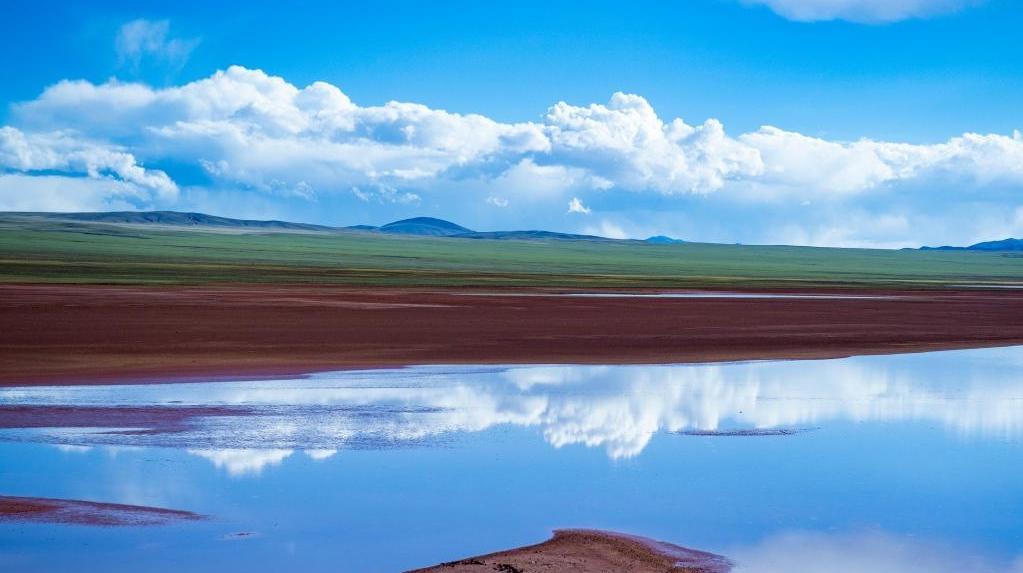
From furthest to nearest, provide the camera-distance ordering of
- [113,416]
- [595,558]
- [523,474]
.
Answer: [113,416], [523,474], [595,558]

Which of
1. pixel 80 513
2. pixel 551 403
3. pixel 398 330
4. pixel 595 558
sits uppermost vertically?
pixel 398 330

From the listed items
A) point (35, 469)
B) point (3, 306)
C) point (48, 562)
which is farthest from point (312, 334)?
point (48, 562)

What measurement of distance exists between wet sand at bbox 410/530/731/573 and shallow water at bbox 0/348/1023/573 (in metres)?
0.30

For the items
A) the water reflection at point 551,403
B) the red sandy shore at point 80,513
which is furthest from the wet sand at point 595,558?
the water reflection at point 551,403

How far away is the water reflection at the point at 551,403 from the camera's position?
14.8m

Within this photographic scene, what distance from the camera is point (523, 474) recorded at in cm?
1272

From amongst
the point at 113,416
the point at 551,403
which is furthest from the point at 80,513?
the point at 551,403

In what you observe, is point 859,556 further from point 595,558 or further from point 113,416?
point 113,416

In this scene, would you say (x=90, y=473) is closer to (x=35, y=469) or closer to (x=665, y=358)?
(x=35, y=469)

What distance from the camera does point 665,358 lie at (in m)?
26.9

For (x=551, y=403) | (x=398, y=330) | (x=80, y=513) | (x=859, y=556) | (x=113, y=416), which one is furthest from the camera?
(x=398, y=330)

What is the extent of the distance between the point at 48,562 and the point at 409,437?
6.40 meters

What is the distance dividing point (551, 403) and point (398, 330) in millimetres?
14365

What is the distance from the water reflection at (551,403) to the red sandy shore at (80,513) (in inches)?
71.1
